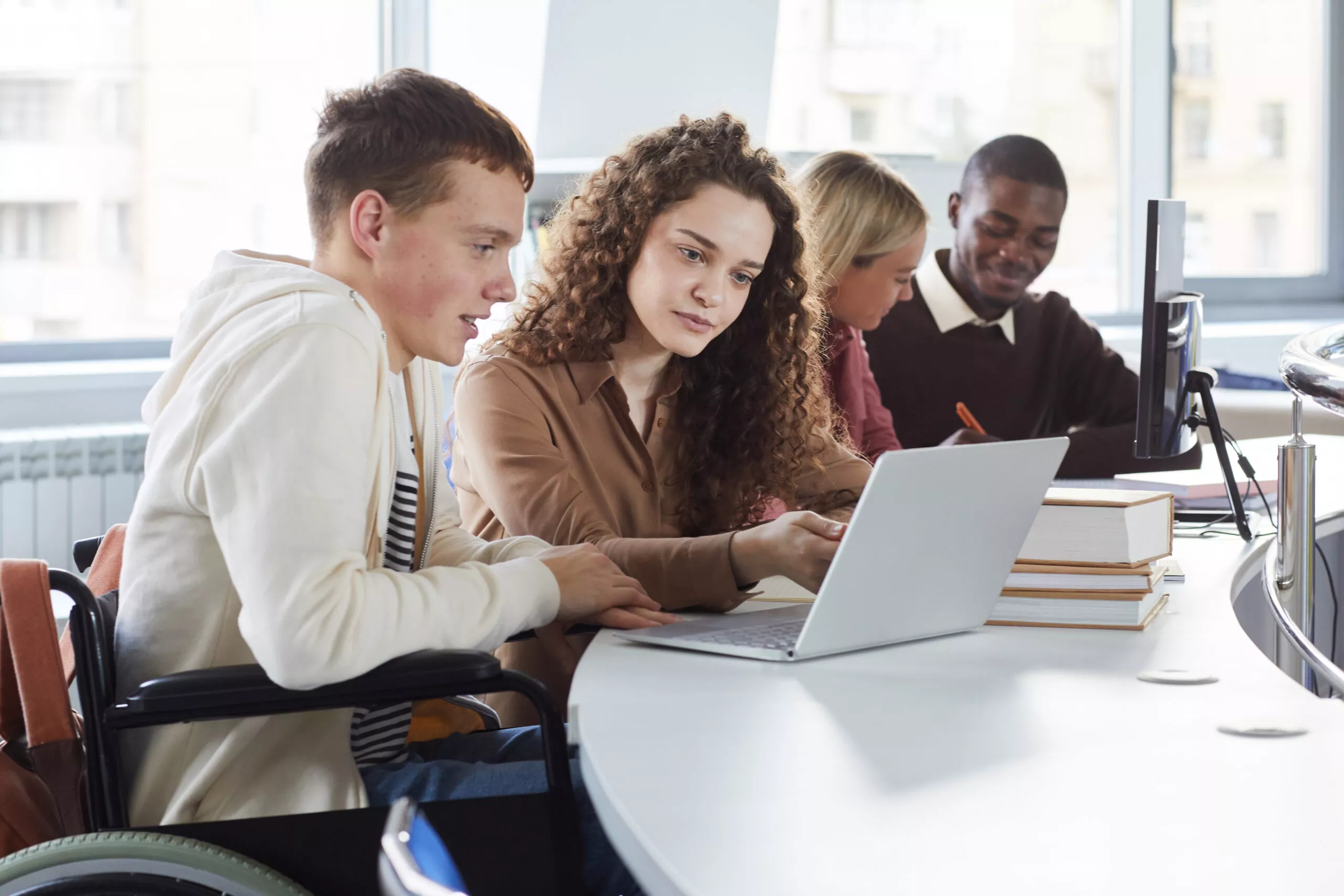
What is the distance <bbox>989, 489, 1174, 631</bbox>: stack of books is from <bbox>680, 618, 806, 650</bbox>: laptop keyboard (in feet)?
0.69

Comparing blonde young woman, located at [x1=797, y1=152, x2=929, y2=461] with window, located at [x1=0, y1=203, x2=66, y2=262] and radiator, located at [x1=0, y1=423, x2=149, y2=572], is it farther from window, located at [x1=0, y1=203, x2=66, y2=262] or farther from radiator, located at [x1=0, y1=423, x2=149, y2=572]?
window, located at [x1=0, y1=203, x2=66, y2=262]

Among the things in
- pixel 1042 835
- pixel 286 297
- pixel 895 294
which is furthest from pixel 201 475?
pixel 895 294

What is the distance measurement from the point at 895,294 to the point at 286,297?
1583 millimetres

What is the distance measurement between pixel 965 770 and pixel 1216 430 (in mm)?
1046

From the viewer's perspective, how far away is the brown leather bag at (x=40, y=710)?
1070mm

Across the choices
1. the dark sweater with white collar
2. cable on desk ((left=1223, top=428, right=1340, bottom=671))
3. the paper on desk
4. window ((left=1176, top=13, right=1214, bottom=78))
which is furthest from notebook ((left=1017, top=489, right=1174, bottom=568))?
window ((left=1176, top=13, right=1214, bottom=78))

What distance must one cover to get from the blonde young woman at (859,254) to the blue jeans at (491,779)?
4.16 ft

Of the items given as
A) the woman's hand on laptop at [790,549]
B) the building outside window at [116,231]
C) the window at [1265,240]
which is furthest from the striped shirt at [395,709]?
the window at [1265,240]

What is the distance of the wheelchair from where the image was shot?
1.03 metres

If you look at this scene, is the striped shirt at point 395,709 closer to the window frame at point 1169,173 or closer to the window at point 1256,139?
the window frame at point 1169,173

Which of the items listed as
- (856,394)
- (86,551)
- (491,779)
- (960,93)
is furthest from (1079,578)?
(960,93)

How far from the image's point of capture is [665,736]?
0.90m

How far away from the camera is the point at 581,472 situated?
164 centimetres

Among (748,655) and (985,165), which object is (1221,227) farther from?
(748,655)
